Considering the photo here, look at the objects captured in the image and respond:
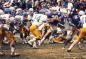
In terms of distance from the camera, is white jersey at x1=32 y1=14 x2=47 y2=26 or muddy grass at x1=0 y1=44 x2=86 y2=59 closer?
muddy grass at x1=0 y1=44 x2=86 y2=59

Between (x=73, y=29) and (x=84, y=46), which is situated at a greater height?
(x=73, y=29)

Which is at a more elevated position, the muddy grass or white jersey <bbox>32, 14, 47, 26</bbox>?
white jersey <bbox>32, 14, 47, 26</bbox>

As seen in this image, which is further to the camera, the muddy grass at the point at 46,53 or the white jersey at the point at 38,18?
the white jersey at the point at 38,18

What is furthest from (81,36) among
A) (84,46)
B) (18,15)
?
(18,15)

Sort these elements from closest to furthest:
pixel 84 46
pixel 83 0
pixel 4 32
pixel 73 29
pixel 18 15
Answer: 1. pixel 4 32
2. pixel 73 29
3. pixel 84 46
4. pixel 18 15
5. pixel 83 0

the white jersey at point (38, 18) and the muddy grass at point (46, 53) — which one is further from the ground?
the white jersey at point (38, 18)

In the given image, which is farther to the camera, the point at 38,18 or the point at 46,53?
the point at 38,18

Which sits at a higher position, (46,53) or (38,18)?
(38,18)

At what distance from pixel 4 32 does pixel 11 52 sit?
0.86 metres

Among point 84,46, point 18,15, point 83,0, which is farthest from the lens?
point 83,0

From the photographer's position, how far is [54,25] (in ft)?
58.4

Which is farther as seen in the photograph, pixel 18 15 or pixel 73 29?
pixel 18 15

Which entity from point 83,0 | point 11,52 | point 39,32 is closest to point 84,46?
point 39,32

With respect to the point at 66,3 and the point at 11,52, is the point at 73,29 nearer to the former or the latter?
the point at 11,52
